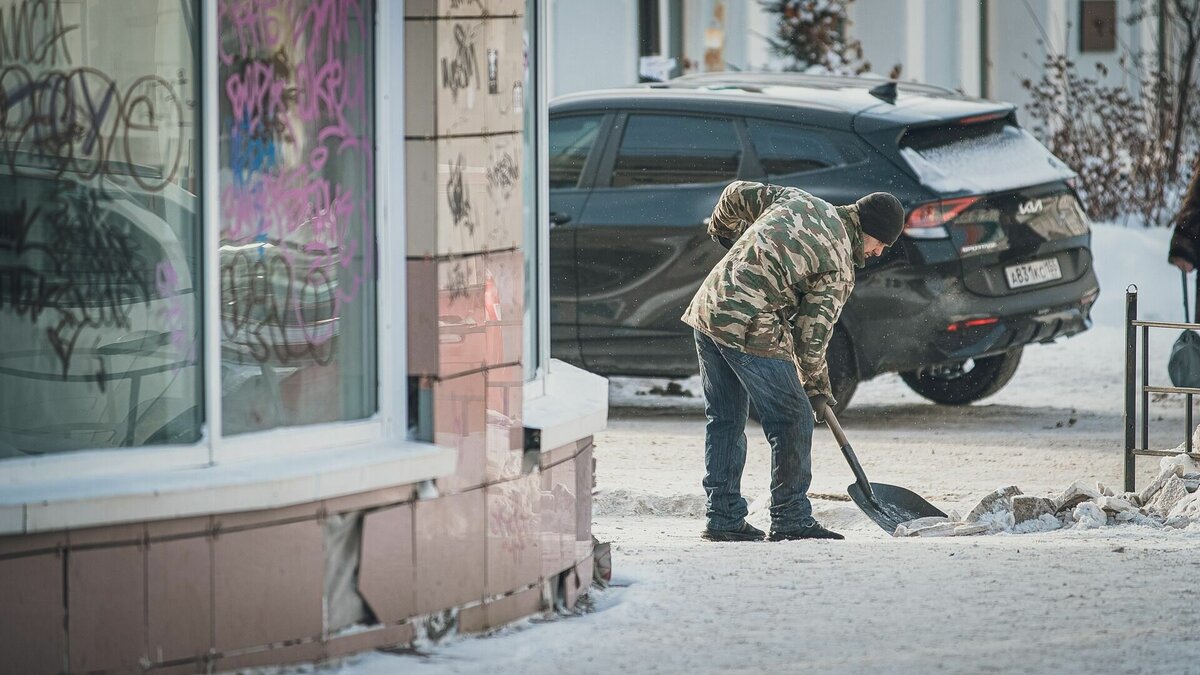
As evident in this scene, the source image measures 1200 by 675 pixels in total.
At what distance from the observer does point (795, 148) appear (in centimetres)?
1008

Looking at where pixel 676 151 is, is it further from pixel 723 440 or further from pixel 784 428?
pixel 784 428

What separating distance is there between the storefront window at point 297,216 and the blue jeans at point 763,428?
2374 millimetres

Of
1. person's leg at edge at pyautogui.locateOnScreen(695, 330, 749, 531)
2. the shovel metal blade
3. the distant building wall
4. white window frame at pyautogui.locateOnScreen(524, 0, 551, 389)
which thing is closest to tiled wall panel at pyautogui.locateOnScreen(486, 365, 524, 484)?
white window frame at pyautogui.locateOnScreen(524, 0, 551, 389)

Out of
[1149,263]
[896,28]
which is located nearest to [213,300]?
[1149,263]

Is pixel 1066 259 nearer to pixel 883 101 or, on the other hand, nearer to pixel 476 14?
pixel 883 101

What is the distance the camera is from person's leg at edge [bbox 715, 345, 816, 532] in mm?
7176

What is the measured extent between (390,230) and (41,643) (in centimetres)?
142

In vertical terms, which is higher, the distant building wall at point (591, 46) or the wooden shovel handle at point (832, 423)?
the distant building wall at point (591, 46)

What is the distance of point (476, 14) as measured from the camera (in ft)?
17.0

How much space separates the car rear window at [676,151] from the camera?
1016cm

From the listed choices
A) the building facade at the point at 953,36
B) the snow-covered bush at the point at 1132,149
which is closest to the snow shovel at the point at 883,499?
the snow-covered bush at the point at 1132,149

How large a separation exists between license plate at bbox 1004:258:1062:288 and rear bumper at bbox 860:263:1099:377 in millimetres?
58

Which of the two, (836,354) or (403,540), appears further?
(836,354)

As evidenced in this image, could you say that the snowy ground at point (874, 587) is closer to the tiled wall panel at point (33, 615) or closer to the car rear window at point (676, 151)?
the tiled wall panel at point (33, 615)
